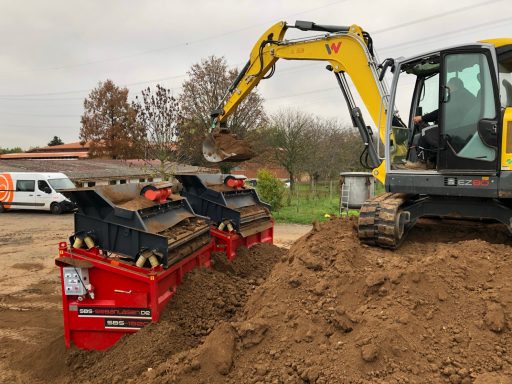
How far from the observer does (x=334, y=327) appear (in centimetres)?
336

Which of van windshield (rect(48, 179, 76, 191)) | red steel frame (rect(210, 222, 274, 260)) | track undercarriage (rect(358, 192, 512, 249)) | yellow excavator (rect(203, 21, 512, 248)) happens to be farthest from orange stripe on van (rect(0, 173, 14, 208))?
track undercarriage (rect(358, 192, 512, 249))

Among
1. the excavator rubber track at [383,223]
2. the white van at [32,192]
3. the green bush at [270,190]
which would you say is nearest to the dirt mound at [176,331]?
the excavator rubber track at [383,223]

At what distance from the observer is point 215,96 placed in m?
27.0

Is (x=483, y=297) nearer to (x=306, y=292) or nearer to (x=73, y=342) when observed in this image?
(x=306, y=292)

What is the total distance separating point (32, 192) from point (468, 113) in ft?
63.6

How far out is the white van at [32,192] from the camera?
1930 centimetres

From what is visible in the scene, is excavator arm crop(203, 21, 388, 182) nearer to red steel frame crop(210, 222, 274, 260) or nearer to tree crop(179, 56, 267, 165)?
red steel frame crop(210, 222, 274, 260)

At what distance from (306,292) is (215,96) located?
24.3 meters

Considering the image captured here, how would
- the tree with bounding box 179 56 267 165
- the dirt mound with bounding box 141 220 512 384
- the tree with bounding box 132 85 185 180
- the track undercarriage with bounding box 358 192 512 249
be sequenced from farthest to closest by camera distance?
1. the tree with bounding box 179 56 267 165
2. the tree with bounding box 132 85 185 180
3. the track undercarriage with bounding box 358 192 512 249
4. the dirt mound with bounding box 141 220 512 384

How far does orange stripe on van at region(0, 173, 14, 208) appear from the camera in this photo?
65.0ft

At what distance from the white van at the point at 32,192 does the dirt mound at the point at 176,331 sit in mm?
15590

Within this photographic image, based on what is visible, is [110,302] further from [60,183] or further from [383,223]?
[60,183]

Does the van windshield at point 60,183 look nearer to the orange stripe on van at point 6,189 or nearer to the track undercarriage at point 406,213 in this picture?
the orange stripe on van at point 6,189

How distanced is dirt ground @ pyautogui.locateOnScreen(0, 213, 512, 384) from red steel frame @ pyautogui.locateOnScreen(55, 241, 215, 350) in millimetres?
159
